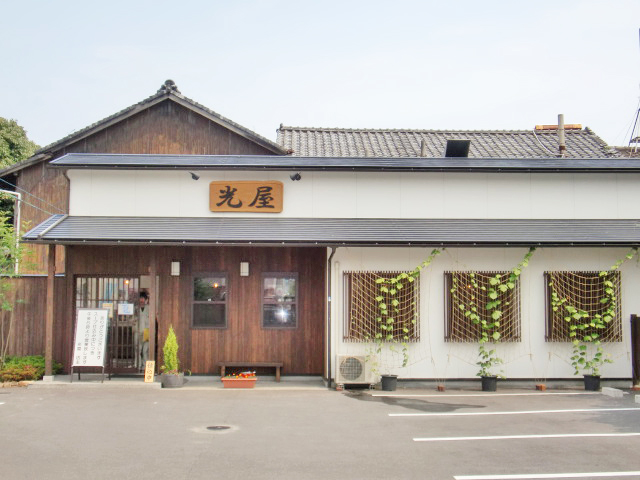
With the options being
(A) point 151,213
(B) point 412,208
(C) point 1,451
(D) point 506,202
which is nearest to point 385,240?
(B) point 412,208

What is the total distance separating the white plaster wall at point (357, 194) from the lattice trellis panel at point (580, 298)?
1391 millimetres

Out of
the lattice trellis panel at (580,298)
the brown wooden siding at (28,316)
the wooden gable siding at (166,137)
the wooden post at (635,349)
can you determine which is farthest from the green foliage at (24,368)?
the wooden post at (635,349)

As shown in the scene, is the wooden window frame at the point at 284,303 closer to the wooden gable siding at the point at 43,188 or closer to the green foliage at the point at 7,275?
the green foliage at the point at 7,275

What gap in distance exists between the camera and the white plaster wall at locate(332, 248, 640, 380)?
42.7 feet

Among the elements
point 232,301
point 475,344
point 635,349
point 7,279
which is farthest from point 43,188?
point 635,349

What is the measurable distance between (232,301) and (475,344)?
5239mm

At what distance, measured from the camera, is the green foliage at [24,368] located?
13.0 metres

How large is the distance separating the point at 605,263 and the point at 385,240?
185 inches

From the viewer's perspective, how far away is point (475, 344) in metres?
13.1

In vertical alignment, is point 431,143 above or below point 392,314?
above

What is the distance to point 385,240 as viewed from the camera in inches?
494

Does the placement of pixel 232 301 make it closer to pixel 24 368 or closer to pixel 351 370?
pixel 351 370

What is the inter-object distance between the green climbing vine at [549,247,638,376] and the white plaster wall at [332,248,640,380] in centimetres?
16

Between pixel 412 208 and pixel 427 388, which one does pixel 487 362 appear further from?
pixel 412 208
